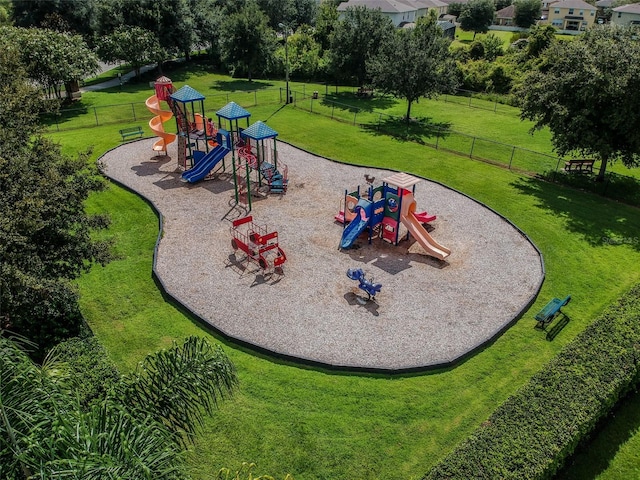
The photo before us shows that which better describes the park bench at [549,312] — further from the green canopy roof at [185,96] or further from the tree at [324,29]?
the tree at [324,29]

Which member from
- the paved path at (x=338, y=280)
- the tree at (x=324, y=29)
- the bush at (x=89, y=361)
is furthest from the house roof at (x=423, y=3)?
the bush at (x=89, y=361)

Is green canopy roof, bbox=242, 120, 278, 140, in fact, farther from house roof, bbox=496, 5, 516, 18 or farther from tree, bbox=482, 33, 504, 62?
house roof, bbox=496, 5, 516, 18

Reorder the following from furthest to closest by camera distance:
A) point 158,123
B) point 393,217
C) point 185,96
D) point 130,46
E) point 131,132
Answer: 1. point 130,46
2. point 131,132
3. point 158,123
4. point 185,96
5. point 393,217

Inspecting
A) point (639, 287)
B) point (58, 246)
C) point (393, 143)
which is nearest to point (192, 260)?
point (58, 246)

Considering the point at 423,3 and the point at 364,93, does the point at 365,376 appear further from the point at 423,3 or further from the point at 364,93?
the point at 423,3

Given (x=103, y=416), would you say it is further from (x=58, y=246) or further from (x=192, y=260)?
(x=192, y=260)

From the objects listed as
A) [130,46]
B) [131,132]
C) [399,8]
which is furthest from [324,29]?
[399,8]
